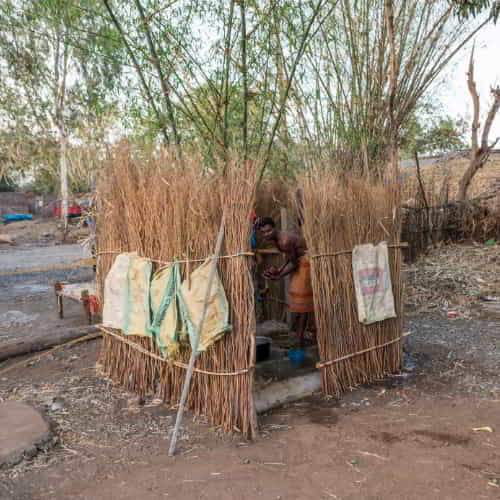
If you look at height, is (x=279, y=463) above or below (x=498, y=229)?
below

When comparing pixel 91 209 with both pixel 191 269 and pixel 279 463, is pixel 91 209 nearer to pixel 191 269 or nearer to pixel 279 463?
pixel 191 269

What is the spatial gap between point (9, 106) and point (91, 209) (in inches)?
471

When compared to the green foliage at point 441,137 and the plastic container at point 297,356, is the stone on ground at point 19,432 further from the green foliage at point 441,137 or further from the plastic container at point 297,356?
the green foliage at point 441,137

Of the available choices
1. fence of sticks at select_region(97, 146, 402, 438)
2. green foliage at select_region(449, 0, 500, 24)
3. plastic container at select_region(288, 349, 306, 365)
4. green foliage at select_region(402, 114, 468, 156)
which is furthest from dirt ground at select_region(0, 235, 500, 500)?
green foliage at select_region(402, 114, 468, 156)

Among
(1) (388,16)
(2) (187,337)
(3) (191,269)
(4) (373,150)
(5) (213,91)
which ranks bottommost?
(2) (187,337)

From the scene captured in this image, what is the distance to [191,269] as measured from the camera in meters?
3.06

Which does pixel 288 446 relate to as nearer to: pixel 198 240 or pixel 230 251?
pixel 230 251

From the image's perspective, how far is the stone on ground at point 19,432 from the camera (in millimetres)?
2619

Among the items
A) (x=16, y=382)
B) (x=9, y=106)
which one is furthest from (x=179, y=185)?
(x=9, y=106)

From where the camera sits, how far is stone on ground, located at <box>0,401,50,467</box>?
2619 millimetres

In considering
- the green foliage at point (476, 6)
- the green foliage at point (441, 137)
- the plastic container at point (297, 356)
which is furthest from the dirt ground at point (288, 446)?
the green foliage at point (441, 137)

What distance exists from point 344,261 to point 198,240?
1206 mm

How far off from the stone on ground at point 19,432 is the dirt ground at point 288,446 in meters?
0.07

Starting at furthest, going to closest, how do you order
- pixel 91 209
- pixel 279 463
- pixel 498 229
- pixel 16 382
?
pixel 498 229 → pixel 91 209 → pixel 16 382 → pixel 279 463
